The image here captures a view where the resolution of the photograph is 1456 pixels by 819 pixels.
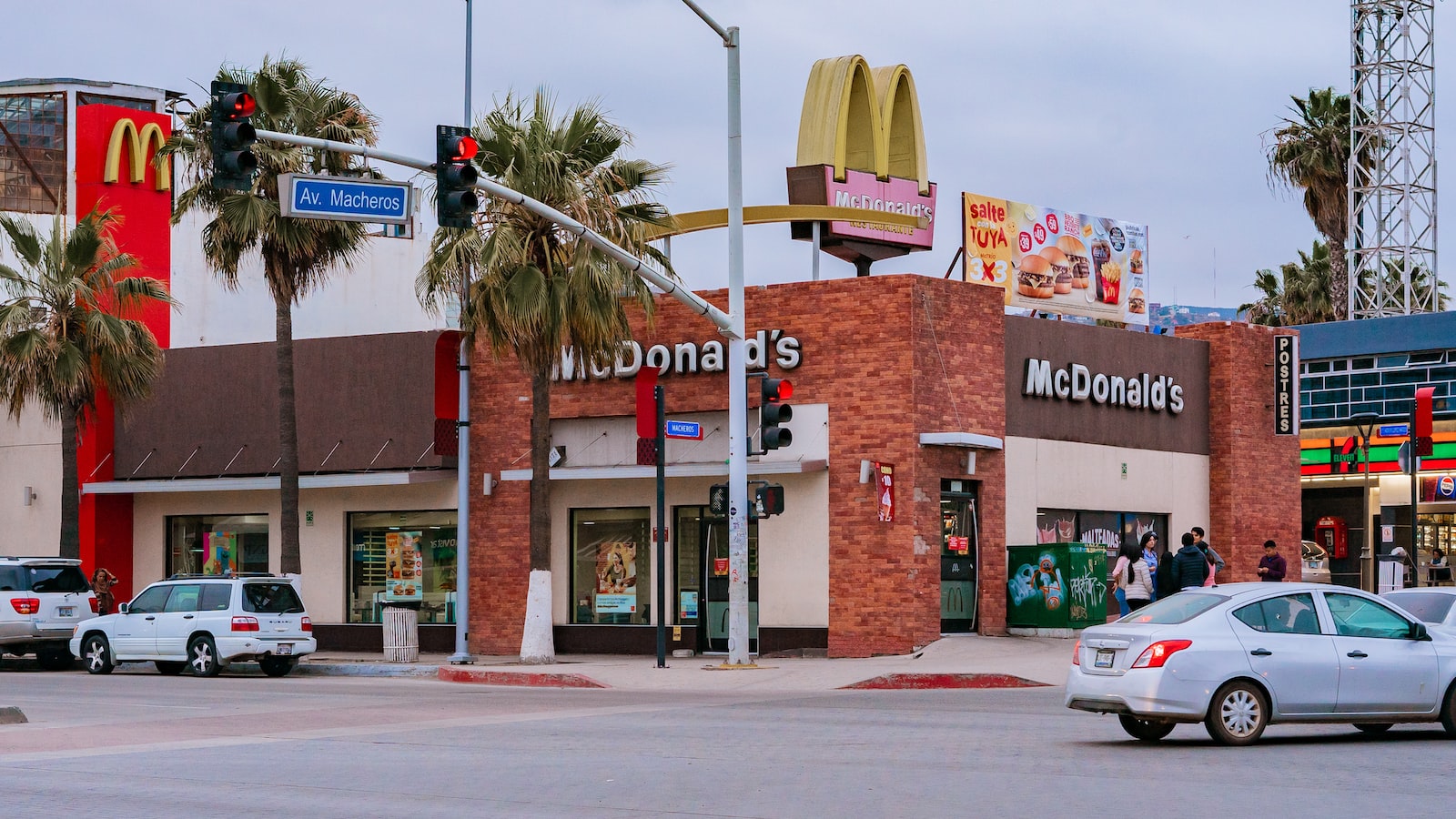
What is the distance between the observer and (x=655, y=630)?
29.5 meters

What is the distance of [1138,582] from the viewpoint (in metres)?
26.6

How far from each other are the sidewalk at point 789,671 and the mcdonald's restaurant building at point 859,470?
949mm

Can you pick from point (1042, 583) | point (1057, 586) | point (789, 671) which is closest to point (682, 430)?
point (789, 671)

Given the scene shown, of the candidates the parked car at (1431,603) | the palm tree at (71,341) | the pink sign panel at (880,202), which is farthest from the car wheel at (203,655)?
the parked car at (1431,603)

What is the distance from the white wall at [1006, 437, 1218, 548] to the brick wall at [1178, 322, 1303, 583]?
409 millimetres

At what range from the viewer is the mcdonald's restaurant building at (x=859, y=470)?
27.1 metres

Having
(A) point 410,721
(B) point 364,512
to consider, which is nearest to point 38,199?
(B) point 364,512

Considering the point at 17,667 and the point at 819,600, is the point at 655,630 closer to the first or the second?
the point at 819,600

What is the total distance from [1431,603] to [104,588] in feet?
80.9

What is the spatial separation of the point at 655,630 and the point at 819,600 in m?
3.51

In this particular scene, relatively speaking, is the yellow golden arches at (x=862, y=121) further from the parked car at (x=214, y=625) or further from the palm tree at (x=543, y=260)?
the parked car at (x=214, y=625)

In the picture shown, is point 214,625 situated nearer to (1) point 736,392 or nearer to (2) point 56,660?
(2) point 56,660

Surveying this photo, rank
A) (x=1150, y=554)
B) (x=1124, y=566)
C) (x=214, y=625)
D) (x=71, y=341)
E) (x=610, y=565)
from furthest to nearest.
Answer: (x=71, y=341) → (x=1150, y=554) → (x=610, y=565) → (x=1124, y=566) → (x=214, y=625)

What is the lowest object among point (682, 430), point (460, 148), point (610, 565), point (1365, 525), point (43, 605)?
point (43, 605)
